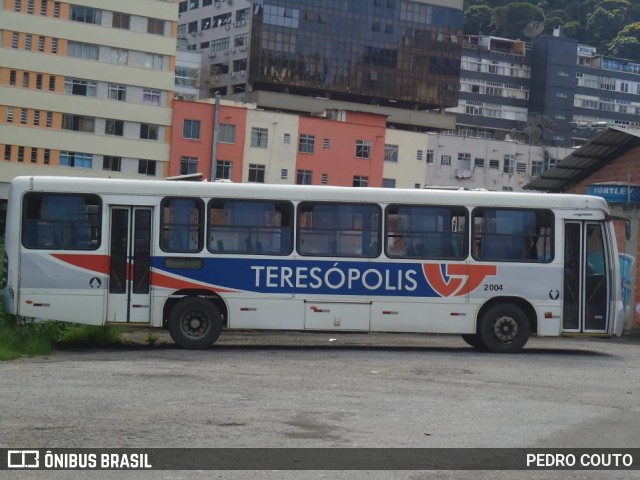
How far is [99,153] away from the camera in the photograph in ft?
279

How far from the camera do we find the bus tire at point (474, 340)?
2195cm

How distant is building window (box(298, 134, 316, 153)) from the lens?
8938 cm

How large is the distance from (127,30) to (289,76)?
1316 inches

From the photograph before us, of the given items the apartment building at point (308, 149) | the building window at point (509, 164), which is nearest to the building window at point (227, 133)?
the apartment building at point (308, 149)

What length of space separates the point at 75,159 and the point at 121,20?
34.8 feet

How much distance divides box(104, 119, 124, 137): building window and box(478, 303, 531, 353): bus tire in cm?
6700

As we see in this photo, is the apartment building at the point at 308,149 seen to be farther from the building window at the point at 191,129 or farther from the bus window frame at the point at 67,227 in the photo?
the bus window frame at the point at 67,227

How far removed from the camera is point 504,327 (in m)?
21.8

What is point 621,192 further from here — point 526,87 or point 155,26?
point 526,87

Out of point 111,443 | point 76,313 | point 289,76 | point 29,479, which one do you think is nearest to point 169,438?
point 111,443

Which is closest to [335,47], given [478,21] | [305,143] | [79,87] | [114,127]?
[305,143]

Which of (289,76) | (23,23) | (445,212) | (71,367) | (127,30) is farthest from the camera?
(289,76)

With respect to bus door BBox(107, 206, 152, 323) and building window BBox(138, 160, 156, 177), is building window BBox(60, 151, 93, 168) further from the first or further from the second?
bus door BBox(107, 206, 152, 323)

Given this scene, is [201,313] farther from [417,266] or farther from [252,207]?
[417,266]
